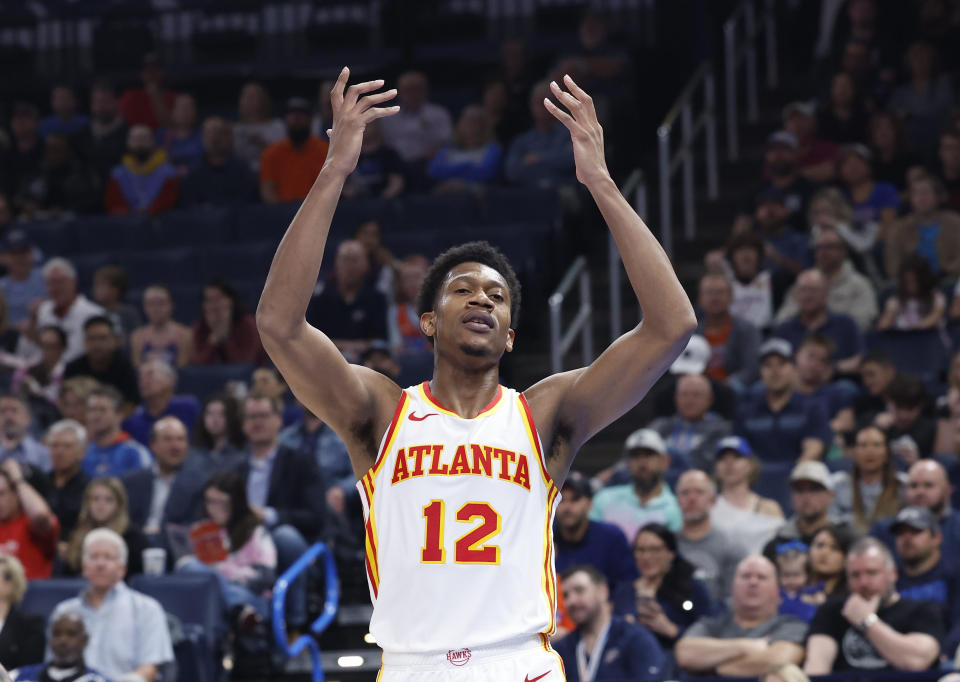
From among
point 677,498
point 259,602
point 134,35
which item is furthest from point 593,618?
point 134,35

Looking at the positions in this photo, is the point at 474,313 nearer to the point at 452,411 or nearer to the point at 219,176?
the point at 452,411

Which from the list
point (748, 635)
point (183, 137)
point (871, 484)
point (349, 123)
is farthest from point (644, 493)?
point (183, 137)

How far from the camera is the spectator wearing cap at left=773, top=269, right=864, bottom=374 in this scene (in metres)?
10.7

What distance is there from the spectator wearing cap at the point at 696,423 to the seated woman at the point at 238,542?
2.58m

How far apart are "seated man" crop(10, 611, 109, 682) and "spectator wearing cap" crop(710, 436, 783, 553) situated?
3.52m

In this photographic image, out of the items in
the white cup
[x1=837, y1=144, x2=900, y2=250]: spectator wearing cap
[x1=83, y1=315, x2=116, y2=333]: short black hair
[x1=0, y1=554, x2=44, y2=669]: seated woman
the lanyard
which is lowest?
the lanyard

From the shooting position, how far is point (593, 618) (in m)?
8.14

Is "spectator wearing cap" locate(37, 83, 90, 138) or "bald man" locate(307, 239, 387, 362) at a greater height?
"spectator wearing cap" locate(37, 83, 90, 138)

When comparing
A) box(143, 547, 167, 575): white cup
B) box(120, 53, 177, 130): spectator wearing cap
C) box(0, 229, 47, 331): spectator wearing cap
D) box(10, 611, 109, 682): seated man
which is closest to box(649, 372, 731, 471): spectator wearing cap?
box(143, 547, 167, 575): white cup

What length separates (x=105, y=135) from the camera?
583 inches

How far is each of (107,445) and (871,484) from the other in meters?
4.90

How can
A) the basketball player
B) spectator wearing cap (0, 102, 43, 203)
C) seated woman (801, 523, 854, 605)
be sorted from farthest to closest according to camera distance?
spectator wearing cap (0, 102, 43, 203)
seated woman (801, 523, 854, 605)
the basketball player

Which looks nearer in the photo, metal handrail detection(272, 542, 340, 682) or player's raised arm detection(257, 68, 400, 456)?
player's raised arm detection(257, 68, 400, 456)

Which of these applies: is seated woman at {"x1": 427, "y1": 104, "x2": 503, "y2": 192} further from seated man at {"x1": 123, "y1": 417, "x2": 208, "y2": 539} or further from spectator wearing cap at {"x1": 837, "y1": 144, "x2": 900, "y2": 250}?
seated man at {"x1": 123, "y1": 417, "x2": 208, "y2": 539}
